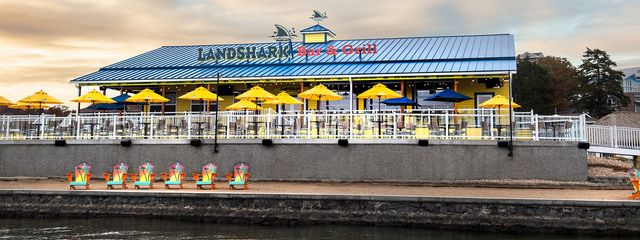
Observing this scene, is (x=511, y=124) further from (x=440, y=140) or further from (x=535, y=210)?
(x=535, y=210)

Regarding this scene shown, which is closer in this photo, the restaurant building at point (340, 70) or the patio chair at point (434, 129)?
the patio chair at point (434, 129)

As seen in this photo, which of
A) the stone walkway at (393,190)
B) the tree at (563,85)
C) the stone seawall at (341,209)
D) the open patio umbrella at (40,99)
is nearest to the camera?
the stone seawall at (341,209)

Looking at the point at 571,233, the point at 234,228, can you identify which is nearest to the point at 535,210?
the point at 571,233

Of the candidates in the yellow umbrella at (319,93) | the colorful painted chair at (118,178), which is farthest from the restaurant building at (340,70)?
the colorful painted chair at (118,178)

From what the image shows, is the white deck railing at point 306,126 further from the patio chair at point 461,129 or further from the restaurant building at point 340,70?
the restaurant building at point 340,70

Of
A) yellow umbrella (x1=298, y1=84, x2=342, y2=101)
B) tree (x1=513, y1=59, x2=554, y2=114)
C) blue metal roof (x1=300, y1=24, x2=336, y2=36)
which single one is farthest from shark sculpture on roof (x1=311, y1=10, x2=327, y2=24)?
tree (x1=513, y1=59, x2=554, y2=114)

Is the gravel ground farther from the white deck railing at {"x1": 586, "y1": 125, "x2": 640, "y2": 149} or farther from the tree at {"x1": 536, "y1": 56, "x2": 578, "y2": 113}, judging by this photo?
the tree at {"x1": 536, "y1": 56, "x2": 578, "y2": 113}

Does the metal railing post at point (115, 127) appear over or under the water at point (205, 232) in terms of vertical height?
over

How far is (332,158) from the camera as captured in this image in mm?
18922

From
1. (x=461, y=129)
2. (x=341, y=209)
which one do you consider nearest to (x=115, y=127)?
(x=341, y=209)

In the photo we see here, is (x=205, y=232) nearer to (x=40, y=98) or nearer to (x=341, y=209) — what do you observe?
(x=341, y=209)

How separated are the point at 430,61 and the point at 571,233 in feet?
46.6

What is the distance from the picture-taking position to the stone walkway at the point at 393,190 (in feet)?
48.7

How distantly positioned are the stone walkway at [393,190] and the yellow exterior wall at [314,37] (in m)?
16.0
